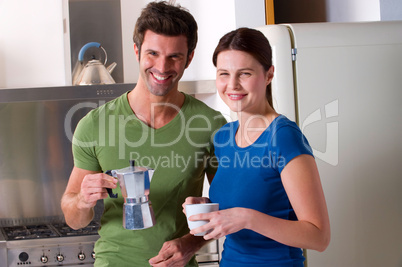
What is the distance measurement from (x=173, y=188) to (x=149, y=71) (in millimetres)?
346

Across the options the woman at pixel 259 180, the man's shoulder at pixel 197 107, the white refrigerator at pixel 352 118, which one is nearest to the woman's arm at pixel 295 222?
the woman at pixel 259 180

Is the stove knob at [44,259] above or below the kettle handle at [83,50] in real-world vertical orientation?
below

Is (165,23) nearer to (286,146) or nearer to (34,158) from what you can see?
(286,146)

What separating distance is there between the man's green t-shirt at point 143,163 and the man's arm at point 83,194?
6 centimetres

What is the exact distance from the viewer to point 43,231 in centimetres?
246

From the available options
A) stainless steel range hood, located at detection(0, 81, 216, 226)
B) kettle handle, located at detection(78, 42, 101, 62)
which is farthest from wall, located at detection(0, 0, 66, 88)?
stainless steel range hood, located at detection(0, 81, 216, 226)

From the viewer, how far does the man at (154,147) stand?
140 cm

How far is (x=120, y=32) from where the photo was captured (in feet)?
8.96

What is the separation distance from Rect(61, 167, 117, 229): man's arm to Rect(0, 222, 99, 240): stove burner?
3.01 ft

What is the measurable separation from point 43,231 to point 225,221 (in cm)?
166

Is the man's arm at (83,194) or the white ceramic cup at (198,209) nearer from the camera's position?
the white ceramic cup at (198,209)

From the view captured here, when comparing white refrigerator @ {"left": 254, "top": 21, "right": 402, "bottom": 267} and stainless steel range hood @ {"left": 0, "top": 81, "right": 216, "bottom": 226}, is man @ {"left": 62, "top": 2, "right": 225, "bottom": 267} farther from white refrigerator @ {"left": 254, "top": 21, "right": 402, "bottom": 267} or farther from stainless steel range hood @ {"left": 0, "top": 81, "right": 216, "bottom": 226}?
stainless steel range hood @ {"left": 0, "top": 81, "right": 216, "bottom": 226}

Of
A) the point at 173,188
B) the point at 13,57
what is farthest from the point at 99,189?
the point at 13,57

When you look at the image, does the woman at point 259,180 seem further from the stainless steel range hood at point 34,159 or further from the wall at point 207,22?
the stainless steel range hood at point 34,159
